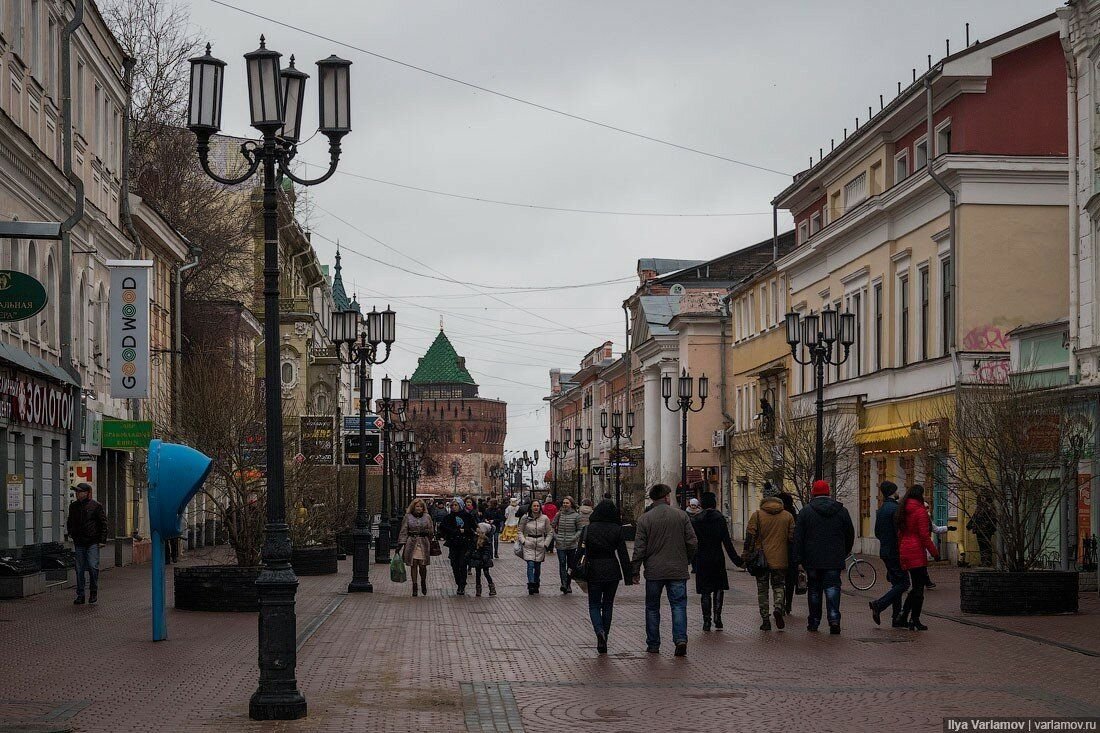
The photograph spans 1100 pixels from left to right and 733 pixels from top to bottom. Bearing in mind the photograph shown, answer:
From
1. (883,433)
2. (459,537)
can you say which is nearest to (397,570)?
(459,537)

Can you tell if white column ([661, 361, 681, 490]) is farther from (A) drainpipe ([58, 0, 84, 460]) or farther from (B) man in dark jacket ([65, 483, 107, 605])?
(B) man in dark jacket ([65, 483, 107, 605])

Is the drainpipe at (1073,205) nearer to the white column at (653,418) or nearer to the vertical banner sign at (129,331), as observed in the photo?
the vertical banner sign at (129,331)

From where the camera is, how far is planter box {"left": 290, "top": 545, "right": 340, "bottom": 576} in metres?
33.2

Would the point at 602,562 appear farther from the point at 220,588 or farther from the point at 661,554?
the point at 220,588

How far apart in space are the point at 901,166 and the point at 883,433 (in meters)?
7.12

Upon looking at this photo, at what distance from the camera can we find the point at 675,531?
1681cm

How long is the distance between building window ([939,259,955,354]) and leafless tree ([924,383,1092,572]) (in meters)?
14.7

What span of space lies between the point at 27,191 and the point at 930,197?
21.7 meters

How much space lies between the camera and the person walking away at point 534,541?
94.2 feet

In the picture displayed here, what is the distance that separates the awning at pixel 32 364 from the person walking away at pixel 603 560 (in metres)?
12.8

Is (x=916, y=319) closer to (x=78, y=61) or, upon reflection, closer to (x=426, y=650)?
(x=78, y=61)

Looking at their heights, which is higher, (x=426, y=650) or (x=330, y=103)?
(x=330, y=103)

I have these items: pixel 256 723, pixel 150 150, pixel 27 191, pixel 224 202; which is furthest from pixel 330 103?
pixel 224 202

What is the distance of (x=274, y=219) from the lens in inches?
481
